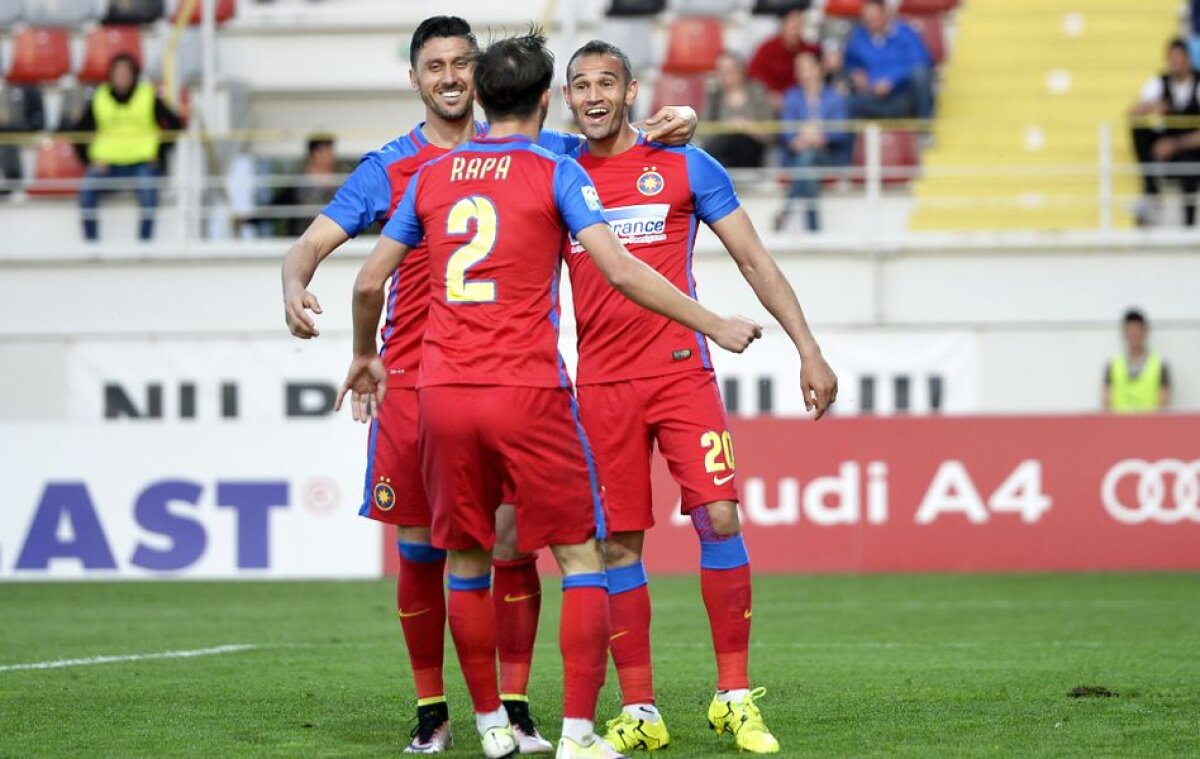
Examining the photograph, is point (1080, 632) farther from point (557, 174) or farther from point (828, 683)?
point (557, 174)

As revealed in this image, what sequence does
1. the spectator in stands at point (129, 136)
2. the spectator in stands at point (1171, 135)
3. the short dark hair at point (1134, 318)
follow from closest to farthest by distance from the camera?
the short dark hair at point (1134, 318)
the spectator in stands at point (1171, 135)
the spectator in stands at point (129, 136)

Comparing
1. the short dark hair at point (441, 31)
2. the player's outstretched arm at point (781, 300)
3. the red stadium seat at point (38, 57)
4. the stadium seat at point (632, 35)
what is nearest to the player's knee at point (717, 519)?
the player's outstretched arm at point (781, 300)

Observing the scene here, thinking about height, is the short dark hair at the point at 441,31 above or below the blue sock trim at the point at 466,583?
above

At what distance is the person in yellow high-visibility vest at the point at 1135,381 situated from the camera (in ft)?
57.3

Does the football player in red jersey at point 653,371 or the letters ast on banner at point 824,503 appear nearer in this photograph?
the football player in red jersey at point 653,371

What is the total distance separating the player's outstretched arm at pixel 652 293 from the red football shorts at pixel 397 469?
1.11 meters

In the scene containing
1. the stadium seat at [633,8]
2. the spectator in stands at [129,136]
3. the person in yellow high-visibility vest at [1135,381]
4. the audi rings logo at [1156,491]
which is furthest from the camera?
the stadium seat at [633,8]

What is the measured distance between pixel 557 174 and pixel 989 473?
1008 cm

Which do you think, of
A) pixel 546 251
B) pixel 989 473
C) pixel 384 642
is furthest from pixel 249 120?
pixel 546 251

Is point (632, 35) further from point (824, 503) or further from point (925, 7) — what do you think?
point (824, 503)

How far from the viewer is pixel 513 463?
607 cm

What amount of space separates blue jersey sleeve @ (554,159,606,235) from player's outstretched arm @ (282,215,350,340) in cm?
82

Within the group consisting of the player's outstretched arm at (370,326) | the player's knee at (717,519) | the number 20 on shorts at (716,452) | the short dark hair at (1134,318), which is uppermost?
the player's outstretched arm at (370,326)

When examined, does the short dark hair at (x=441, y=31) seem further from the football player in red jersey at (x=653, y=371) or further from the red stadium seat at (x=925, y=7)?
the red stadium seat at (x=925, y=7)
